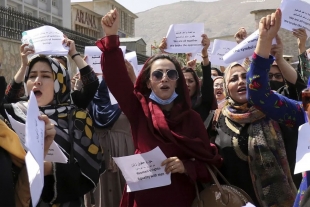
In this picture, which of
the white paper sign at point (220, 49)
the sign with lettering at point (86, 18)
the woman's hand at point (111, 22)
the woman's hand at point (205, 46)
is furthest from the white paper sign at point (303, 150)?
the sign with lettering at point (86, 18)

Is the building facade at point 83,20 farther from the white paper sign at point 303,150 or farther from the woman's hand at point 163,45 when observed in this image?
the white paper sign at point 303,150

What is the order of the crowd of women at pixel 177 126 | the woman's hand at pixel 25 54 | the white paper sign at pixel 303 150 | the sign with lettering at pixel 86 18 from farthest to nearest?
the sign with lettering at pixel 86 18
the woman's hand at pixel 25 54
the crowd of women at pixel 177 126
the white paper sign at pixel 303 150

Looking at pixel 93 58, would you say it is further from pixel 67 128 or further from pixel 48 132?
pixel 48 132

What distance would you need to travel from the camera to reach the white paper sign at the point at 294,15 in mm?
3436

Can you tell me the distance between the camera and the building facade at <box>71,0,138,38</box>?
53141 mm

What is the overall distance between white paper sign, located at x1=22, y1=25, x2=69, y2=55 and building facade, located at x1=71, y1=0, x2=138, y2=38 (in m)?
46.1

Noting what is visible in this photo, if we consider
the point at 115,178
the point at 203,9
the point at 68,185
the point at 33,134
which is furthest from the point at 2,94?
the point at 203,9

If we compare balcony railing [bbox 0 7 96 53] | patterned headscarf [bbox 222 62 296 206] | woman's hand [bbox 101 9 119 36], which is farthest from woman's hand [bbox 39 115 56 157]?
balcony railing [bbox 0 7 96 53]

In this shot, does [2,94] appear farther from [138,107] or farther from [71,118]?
[138,107]

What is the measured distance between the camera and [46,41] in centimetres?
399

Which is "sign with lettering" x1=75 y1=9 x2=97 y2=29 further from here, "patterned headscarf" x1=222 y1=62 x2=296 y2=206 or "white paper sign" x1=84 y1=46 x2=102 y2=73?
"patterned headscarf" x1=222 y1=62 x2=296 y2=206

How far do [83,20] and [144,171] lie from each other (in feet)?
144

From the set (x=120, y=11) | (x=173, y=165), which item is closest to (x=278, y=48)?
(x=173, y=165)

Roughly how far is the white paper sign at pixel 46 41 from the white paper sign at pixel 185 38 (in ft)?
4.31
